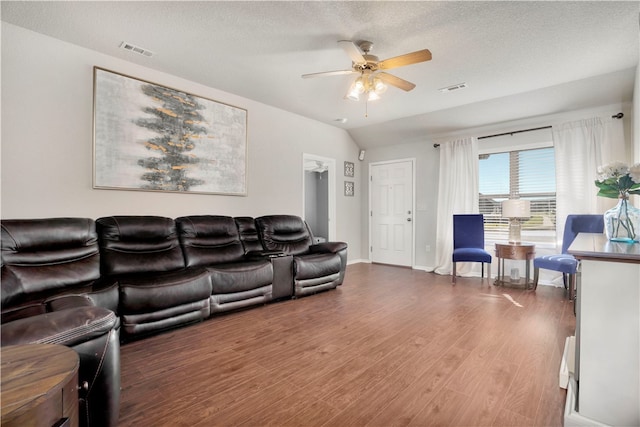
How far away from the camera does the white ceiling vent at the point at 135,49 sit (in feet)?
9.70

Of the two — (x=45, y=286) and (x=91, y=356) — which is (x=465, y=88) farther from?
(x=45, y=286)

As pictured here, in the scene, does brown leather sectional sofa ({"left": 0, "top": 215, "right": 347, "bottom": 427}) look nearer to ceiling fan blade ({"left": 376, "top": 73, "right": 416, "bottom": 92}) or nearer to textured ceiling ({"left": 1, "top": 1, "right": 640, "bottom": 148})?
textured ceiling ({"left": 1, "top": 1, "right": 640, "bottom": 148})

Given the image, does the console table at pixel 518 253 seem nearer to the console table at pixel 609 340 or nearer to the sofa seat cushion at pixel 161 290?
the console table at pixel 609 340

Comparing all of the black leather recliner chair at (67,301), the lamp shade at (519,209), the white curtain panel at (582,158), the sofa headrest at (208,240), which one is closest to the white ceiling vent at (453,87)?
the white curtain panel at (582,158)

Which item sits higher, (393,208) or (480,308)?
(393,208)

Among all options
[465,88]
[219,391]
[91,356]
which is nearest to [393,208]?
[465,88]

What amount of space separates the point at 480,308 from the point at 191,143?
388 centimetres

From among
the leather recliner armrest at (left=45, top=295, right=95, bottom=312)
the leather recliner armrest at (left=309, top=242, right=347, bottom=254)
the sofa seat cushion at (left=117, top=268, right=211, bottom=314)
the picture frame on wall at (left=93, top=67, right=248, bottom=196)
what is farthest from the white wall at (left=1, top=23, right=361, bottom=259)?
the leather recliner armrest at (left=309, top=242, right=347, bottom=254)

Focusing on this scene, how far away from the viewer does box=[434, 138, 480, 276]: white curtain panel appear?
5.00m

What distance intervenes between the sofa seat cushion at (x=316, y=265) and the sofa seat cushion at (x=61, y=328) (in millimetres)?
2336

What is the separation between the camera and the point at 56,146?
2.88 meters

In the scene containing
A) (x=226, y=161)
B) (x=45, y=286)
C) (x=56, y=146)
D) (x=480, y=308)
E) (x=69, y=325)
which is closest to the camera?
(x=69, y=325)

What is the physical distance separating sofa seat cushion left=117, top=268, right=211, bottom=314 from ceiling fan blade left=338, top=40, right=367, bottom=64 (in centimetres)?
238

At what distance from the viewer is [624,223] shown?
196cm
